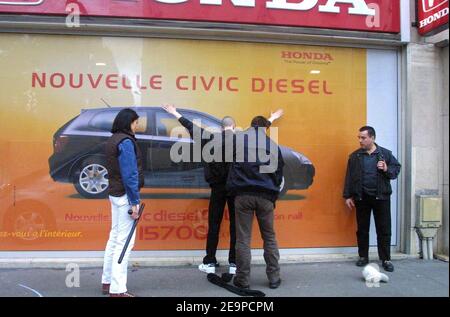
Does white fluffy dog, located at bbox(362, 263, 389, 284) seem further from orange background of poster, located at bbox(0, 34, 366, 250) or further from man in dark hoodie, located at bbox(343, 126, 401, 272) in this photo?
orange background of poster, located at bbox(0, 34, 366, 250)

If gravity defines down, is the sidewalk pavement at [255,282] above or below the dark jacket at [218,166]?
below

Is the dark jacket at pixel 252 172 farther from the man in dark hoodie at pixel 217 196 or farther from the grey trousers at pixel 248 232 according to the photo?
the man in dark hoodie at pixel 217 196

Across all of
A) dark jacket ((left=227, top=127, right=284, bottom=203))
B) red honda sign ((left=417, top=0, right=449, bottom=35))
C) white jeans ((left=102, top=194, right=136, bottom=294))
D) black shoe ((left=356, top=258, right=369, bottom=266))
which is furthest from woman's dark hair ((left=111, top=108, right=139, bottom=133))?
red honda sign ((left=417, top=0, right=449, bottom=35))

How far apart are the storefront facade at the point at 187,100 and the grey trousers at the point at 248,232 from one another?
4.10 feet

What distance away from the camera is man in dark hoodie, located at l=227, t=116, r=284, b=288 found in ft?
15.6

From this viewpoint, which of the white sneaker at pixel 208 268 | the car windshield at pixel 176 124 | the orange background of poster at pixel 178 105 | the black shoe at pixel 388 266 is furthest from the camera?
the car windshield at pixel 176 124

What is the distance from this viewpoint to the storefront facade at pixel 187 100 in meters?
5.77

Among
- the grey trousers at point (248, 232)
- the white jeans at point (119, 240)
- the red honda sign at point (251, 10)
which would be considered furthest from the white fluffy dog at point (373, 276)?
the red honda sign at point (251, 10)

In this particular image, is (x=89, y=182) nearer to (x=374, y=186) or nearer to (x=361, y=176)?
(x=361, y=176)

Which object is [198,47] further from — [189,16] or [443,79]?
[443,79]

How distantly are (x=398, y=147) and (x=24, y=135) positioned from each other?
5064mm

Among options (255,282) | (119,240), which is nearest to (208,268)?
(255,282)

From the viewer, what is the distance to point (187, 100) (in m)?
5.99

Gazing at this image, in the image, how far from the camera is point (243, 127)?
6090 millimetres
